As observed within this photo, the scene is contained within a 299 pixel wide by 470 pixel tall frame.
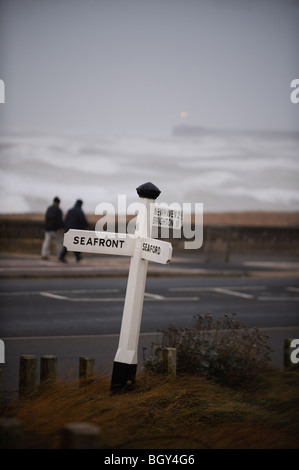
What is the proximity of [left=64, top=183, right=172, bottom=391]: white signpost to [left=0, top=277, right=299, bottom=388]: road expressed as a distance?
6.91 feet

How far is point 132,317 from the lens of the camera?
19.8 ft

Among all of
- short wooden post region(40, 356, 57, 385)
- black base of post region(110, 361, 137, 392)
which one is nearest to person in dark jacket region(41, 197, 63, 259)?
short wooden post region(40, 356, 57, 385)

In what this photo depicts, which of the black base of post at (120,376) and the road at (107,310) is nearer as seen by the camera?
the black base of post at (120,376)

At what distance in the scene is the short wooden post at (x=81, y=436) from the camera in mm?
3105

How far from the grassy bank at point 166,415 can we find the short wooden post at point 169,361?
10cm

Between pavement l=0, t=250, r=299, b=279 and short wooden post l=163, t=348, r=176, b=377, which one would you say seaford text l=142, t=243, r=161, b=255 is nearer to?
short wooden post l=163, t=348, r=176, b=377

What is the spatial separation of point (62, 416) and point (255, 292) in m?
13.2

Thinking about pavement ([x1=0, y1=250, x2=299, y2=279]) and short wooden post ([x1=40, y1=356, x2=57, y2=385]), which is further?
pavement ([x1=0, y1=250, x2=299, y2=279])

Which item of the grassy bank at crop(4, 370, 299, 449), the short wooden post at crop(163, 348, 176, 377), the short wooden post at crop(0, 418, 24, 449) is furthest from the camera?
the short wooden post at crop(163, 348, 176, 377)

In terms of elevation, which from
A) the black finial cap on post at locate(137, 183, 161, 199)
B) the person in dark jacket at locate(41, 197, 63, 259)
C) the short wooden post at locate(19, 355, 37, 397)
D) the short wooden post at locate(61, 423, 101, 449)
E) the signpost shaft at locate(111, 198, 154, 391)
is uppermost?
the person in dark jacket at locate(41, 197, 63, 259)

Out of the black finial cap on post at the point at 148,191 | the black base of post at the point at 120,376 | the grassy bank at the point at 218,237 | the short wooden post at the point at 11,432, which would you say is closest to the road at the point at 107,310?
the black base of post at the point at 120,376

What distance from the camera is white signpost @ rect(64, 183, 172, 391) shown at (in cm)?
604
